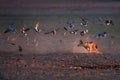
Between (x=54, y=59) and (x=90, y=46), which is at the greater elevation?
(x=90, y=46)

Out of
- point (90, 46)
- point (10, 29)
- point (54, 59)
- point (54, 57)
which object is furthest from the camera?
point (10, 29)

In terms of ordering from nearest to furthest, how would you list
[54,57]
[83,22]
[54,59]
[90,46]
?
[54,59]
[54,57]
[90,46]
[83,22]

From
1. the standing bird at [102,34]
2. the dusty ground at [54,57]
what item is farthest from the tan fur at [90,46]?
the standing bird at [102,34]

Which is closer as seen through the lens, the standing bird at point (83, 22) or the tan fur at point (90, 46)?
the tan fur at point (90, 46)

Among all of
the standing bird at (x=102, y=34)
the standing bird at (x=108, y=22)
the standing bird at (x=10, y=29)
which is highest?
the standing bird at (x=108, y=22)

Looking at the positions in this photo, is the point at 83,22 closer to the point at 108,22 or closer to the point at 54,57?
the point at 108,22

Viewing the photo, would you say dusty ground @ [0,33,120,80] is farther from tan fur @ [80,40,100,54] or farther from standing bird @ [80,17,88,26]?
standing bird @ [80,17,88,26]

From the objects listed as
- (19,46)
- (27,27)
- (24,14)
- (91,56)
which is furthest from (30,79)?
(24,14)

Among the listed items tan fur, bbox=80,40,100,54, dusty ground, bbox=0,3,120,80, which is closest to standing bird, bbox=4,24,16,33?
dusty ground, bbox=0,3,120,80

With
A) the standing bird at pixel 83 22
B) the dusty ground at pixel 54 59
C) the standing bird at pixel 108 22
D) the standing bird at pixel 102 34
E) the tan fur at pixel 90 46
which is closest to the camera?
the dusty ground at pixel 54 59

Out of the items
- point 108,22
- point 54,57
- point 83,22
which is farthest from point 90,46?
point 108,22

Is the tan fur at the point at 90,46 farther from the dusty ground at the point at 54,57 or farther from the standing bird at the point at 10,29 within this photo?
the standing bird at the point at 10,29

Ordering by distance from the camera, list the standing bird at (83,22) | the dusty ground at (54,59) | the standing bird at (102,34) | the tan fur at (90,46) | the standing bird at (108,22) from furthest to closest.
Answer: the standing bird at (108,22) → the standing bird at (83,22) → the standing bird at (102,34) → the tan fur at (90,46) → the dusty ground at (54,59)

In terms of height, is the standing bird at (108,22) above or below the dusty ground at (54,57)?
above
